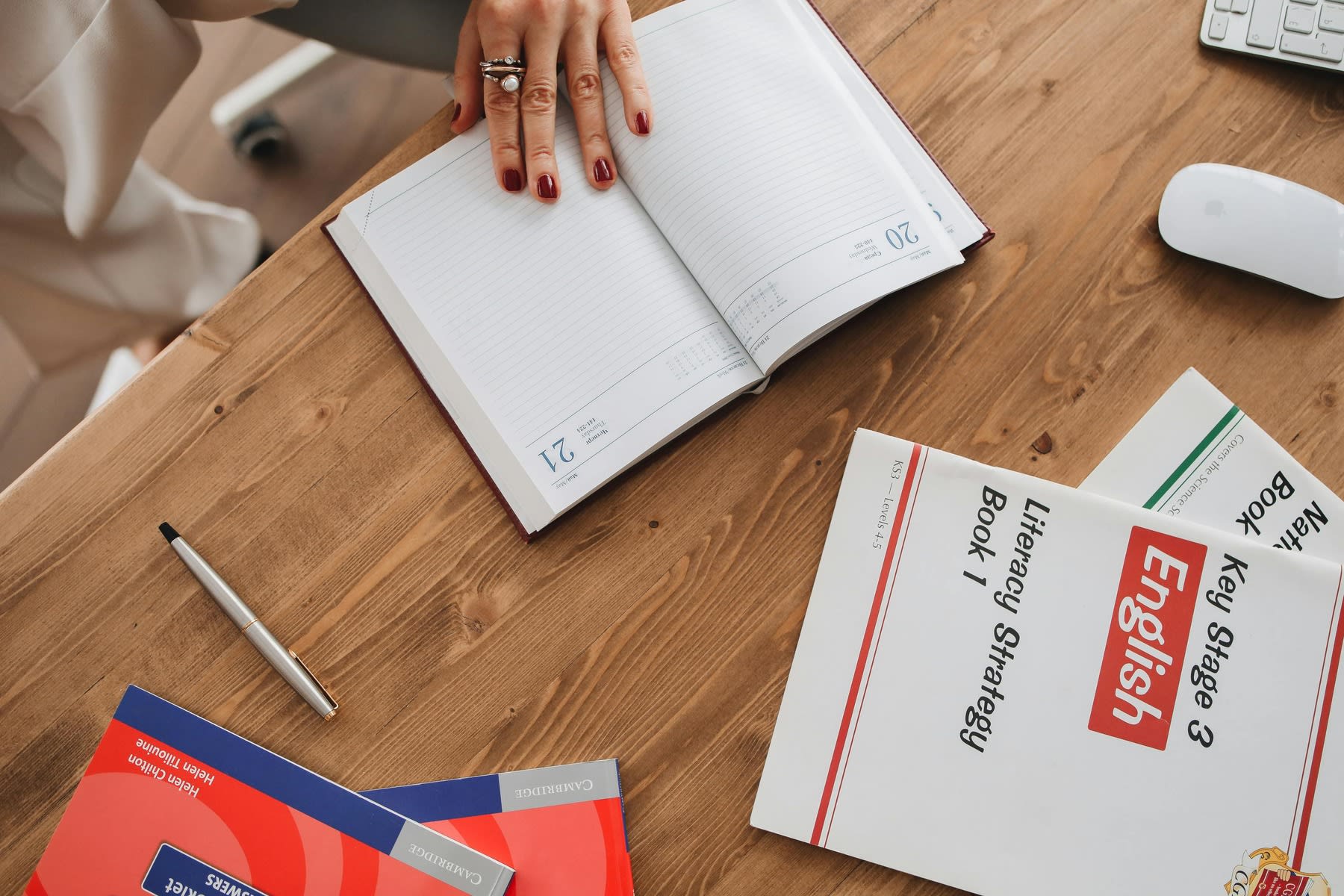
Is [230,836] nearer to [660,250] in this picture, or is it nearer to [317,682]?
[317,682]

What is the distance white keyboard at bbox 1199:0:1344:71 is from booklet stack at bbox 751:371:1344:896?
0.29 m

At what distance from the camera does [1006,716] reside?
556mm

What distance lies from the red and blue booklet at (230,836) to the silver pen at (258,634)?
45 millimetres

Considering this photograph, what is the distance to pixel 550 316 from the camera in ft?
1.94

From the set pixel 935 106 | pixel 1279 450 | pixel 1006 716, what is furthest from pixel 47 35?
pixel 1279 450

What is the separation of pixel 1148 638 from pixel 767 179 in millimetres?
400

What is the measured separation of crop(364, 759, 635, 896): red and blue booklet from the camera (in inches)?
21.6

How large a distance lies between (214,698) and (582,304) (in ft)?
1.21

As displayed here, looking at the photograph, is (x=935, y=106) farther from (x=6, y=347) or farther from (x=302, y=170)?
(x=6, y=347)

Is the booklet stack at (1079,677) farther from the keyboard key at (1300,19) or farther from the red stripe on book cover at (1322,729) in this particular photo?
the keyboard key at (1300,19)

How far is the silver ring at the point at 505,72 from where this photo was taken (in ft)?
2.05

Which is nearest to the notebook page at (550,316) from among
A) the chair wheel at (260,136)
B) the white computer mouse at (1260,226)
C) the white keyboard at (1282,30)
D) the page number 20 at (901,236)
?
the page number 20 at (901,236)

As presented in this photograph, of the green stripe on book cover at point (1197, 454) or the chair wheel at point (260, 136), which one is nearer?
the green stripe on book cover at point (1197, 454)

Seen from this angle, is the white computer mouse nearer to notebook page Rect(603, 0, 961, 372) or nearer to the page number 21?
notebook page Rect(603, 0, 961, 372)
